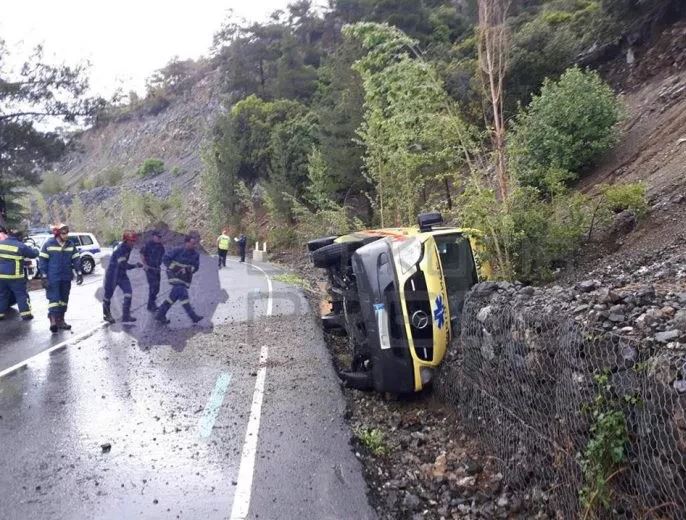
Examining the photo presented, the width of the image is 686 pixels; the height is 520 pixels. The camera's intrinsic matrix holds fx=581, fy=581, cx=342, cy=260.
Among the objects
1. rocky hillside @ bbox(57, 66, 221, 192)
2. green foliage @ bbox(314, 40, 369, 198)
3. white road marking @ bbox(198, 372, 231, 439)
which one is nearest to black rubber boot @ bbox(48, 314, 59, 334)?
white road marking @ bbox(198, 372, 231, 439)

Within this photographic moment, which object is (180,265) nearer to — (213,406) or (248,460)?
(213,406)

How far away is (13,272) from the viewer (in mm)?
10125

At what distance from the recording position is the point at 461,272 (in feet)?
20.9

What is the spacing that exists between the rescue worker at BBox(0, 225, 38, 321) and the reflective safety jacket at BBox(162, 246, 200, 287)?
234 cm

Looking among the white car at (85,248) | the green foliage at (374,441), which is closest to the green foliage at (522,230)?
the green foliage at (374,441)

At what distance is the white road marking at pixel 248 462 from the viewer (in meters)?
3.88

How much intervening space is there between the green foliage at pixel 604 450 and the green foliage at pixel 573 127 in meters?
12.1

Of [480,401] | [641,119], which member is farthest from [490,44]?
[641,119]

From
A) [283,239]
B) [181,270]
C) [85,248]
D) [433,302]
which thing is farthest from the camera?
[283,239]

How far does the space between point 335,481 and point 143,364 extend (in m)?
4.19

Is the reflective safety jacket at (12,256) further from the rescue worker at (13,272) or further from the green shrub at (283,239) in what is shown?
the green shrub at (283,239)

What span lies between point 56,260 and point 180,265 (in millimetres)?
2010

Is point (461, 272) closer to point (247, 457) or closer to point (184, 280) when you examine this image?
point (247, 457)

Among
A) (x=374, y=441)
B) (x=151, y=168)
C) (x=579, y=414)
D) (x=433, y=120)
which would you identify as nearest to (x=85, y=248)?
(x=433, y=120)
